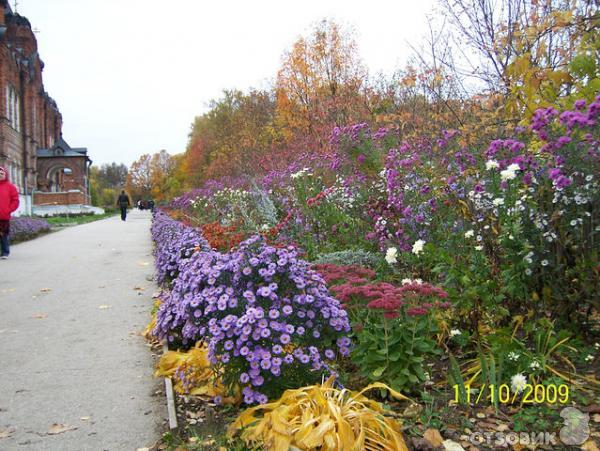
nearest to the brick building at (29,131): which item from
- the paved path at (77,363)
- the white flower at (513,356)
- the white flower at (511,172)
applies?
the paved path at (77,363)

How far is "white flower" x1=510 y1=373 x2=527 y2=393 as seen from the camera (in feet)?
9.69

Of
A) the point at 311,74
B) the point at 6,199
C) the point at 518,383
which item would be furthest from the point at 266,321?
the point at 311,74

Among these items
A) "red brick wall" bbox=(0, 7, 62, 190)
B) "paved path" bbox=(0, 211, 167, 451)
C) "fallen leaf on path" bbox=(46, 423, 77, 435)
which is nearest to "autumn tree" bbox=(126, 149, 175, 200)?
"red brick wall" bbox=(0, 7, 62, 190)

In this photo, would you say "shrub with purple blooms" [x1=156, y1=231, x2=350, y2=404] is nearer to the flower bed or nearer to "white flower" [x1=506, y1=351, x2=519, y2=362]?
the flower bed

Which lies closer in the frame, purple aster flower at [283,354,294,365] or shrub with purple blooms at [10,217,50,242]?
purple aster flower at [283,354,294,365]

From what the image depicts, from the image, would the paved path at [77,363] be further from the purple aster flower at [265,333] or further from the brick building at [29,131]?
the brick building at [29,131]

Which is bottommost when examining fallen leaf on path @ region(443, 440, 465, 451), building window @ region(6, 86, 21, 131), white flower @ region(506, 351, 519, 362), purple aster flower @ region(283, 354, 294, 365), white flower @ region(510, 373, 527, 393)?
fallen leaf on path @ region(443, 440, 465, 451)

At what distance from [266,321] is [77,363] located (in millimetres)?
2336

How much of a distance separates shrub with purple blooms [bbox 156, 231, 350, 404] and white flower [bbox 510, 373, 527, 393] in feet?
3.00

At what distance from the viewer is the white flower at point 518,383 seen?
9.69ft

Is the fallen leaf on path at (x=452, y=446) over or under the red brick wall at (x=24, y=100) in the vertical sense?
under

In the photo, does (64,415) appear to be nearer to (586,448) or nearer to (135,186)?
(586,448)

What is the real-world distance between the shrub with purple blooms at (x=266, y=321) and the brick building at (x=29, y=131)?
32.3m

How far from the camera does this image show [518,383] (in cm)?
296
